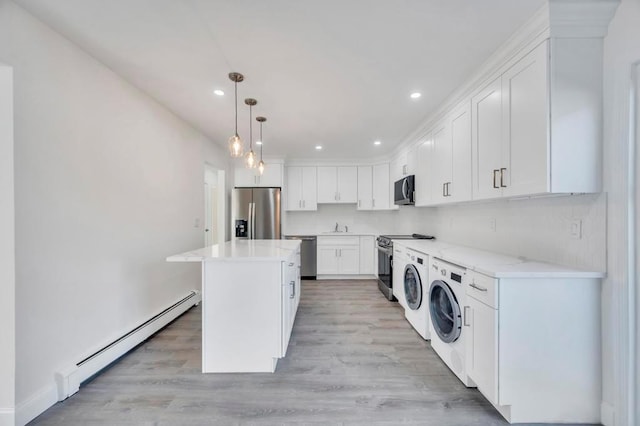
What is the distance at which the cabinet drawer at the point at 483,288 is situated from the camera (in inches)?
64.3

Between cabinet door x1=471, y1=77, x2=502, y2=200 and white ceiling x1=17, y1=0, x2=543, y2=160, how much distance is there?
0.88 ft

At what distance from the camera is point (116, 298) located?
2.34m

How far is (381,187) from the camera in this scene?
5441 millimetres

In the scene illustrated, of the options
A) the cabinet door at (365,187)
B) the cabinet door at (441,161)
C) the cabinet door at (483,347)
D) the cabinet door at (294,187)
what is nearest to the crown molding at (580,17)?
the cabinet door at (441,161)

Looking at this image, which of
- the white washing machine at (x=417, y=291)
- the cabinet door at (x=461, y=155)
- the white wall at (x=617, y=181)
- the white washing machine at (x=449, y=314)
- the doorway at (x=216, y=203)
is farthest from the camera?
the doorway at (x=216, y=203)

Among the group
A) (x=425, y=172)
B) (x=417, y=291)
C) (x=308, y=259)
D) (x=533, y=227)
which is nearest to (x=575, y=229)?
(x=533, y=227)

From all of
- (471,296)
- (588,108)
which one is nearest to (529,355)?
(471,296)

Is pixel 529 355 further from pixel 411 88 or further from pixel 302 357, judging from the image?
pixel 411 88

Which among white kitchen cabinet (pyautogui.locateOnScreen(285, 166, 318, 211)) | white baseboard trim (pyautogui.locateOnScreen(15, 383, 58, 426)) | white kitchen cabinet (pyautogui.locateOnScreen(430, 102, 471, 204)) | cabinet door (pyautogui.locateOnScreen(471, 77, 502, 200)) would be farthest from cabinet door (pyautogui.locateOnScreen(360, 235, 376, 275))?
white baseboard trim (pyautogui.locateOnScreen(15, 383, 58, 426))

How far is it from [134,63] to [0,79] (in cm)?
81

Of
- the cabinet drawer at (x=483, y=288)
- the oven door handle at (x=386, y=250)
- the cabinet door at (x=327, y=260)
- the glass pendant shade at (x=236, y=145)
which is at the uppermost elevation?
the glass pendant shade at (x=236, y=145)

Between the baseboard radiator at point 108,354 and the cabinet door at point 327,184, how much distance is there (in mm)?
3194

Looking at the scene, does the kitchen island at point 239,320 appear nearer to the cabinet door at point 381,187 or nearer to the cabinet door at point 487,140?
the cabinet door at point 487,140

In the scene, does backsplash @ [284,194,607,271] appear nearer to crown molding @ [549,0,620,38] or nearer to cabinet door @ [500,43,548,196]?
cabinet door @ [500,43,548,196]
